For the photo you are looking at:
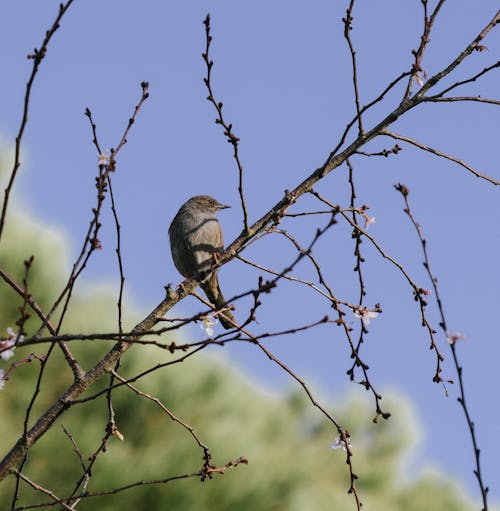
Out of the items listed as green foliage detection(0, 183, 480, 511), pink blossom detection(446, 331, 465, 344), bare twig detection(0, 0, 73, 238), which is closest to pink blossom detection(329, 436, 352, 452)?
pink blossom detection(446, 331, 465, 344)

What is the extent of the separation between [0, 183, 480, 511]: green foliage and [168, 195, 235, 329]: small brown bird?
6.28 meters

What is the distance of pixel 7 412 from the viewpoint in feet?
40.2

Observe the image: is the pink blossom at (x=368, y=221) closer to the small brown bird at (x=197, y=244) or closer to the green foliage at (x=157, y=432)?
the small brown bird at (x=197, y=244)

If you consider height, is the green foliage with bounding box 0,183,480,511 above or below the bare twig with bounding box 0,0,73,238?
above

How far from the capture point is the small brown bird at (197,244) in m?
4.09

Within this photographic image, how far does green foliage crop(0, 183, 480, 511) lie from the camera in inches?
443

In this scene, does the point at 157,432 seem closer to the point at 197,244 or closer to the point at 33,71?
the point at 197,244

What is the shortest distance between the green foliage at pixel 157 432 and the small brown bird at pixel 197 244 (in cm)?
628

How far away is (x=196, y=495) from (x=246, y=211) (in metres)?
9.71

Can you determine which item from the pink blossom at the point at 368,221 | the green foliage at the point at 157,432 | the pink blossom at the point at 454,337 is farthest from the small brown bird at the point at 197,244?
the green foliage at the point at 157,432

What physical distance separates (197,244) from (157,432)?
915 cm

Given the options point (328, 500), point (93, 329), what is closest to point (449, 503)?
point (328, 500)

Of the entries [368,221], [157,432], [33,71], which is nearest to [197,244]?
[368,221]

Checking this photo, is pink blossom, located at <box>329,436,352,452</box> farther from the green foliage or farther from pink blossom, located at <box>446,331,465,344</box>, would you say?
the green foliage
